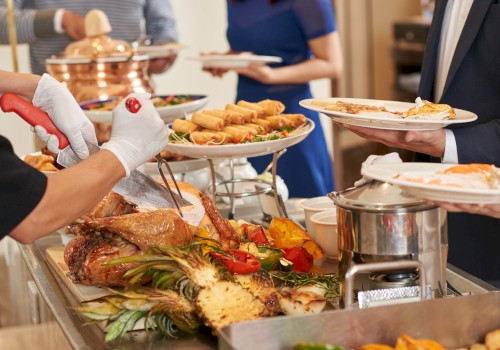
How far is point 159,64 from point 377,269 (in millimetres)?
2914

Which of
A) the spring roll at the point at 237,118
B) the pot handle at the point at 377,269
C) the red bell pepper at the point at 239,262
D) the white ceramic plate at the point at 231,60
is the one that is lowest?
the red bell pepper at the point at 239,262

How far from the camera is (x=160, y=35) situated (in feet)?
15.3

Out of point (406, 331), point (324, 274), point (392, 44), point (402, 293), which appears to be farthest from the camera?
point (392, 44)

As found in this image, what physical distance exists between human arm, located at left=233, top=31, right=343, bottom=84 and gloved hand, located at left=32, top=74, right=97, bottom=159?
6.31ft

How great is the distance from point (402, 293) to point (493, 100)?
977mm

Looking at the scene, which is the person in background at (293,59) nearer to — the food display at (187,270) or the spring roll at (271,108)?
the spring roll at (271,108)

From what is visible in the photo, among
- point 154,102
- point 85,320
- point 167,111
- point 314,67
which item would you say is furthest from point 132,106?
point 314,67

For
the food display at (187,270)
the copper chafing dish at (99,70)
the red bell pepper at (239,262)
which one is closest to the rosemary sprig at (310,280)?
the food display at (187,270)

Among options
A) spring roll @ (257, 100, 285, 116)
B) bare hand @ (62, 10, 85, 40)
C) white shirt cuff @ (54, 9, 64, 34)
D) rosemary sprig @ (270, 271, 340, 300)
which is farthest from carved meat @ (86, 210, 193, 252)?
white shirt cuff @ (54, 9, 64, 34)

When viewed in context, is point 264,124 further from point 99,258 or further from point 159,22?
point 159,22

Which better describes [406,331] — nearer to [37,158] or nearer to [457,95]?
[457,95]

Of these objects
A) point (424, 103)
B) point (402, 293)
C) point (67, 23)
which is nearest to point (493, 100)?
point (424, 103)

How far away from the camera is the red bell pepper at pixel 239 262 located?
172cm

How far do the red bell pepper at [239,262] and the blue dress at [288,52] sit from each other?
2070 millimetres
